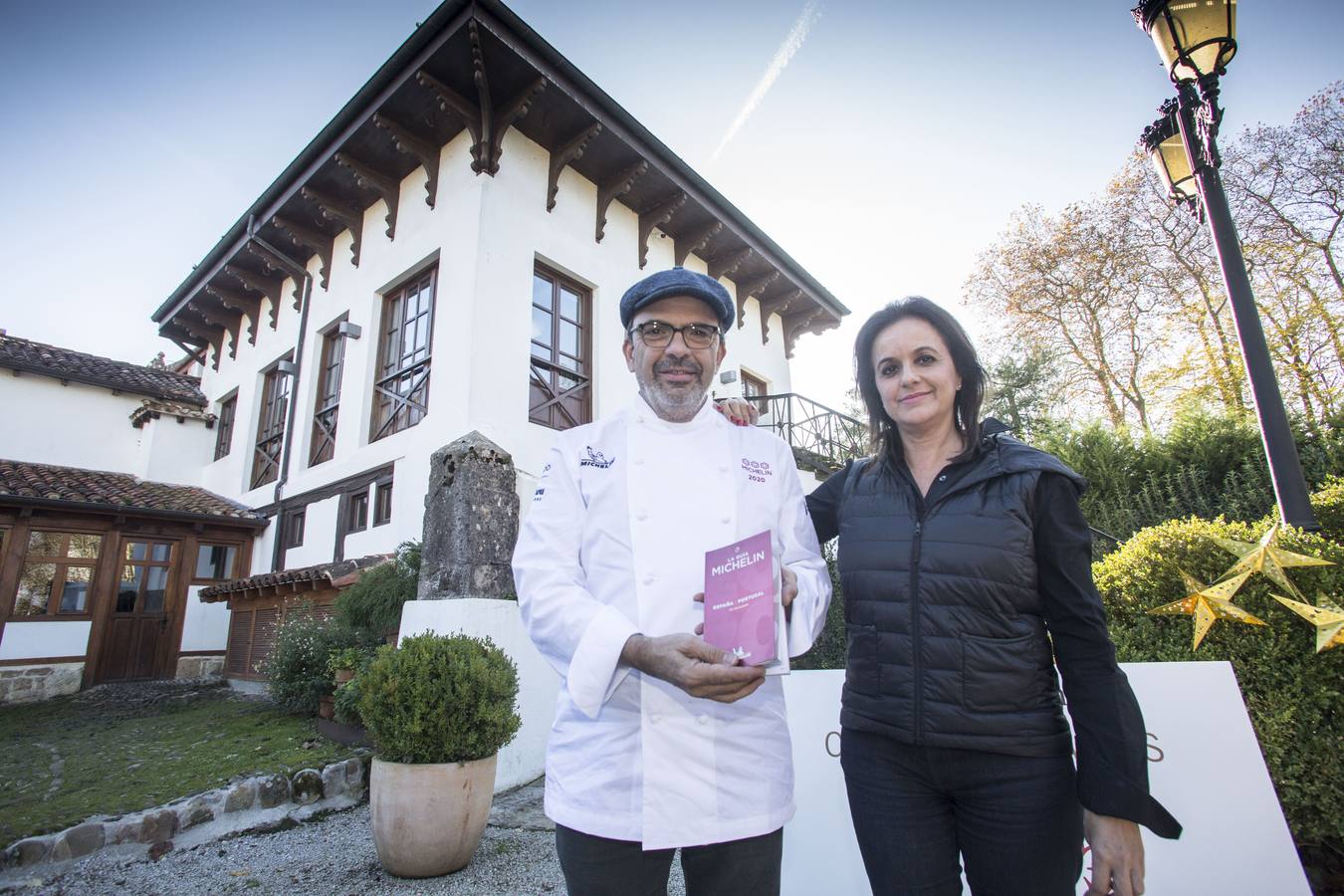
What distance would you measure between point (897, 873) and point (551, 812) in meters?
0.87

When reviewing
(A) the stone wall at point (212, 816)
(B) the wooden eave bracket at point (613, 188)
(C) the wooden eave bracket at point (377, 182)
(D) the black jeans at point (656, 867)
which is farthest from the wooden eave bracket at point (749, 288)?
(D) the black jeans at point (656, 867)

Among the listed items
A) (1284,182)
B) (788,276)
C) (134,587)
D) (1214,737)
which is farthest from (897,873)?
(1284,182)

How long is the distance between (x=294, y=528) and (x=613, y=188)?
7.66 metres

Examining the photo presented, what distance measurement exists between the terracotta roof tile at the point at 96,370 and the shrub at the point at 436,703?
45.4ft

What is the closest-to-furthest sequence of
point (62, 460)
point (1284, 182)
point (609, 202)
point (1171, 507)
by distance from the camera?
point (1171, 507) < point (609, 202) < point (62, 460) < point (1284, 182)

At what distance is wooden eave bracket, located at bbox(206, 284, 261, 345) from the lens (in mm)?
12820

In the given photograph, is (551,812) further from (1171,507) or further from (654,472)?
(1171,507)

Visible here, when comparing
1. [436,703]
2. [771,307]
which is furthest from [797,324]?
[436,703]

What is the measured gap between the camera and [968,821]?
155 centimetres

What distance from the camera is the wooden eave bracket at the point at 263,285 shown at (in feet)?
39.4

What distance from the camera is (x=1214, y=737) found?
7.90ft

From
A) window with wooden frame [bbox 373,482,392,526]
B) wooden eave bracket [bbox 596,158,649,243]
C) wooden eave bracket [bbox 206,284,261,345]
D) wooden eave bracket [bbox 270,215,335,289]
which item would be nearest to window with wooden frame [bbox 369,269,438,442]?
window with wooden frame [bbox 373,482,392,526]

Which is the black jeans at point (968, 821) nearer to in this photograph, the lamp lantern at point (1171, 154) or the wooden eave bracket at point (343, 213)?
the lamp lantern at point (1171, 154)

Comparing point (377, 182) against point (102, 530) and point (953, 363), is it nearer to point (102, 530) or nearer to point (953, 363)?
point (102, 530)
